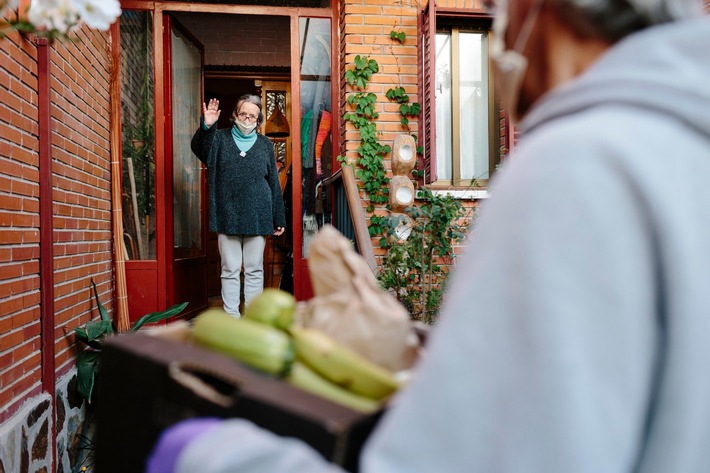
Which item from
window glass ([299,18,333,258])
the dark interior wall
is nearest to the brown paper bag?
window glass ([299,18,333,258])

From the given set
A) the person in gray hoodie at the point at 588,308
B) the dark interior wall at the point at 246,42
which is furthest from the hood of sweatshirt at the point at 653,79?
the dark interior wall at the point at 246,42

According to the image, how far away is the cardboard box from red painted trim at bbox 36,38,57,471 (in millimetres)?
2610

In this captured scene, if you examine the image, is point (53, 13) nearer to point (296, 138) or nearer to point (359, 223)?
point (359, 223)

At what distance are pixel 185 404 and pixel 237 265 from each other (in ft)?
13.2

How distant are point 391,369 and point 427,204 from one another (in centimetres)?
403

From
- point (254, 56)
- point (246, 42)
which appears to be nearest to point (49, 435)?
point (254, 56)

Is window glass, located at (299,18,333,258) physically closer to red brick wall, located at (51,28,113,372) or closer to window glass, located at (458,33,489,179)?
window glass, located at (458,33,489,179)

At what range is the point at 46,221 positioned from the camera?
317 centimetres

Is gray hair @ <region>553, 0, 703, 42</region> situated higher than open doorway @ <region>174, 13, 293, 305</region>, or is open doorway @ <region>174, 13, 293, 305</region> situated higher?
open doorway @ <region>174, 13, 293, 305</region>

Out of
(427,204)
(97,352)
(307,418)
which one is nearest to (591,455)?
(307,418)

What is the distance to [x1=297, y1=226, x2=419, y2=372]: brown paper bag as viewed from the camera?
0.80 m

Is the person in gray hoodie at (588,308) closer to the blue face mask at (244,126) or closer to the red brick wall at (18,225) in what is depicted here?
the red brick wall at (18,225)

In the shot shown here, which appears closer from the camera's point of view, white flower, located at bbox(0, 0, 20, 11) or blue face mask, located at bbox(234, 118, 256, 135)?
white flower, located at bbox(0, 0, 20, 11)

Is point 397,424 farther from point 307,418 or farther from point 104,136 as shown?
point 104,136
